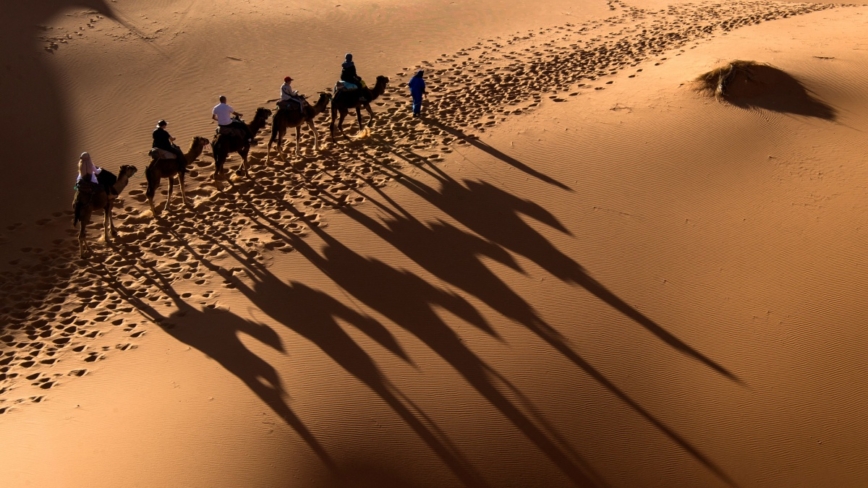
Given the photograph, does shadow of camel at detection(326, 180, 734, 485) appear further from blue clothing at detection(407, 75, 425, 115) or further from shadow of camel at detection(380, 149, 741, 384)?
blue clothing at detection(407, 75, 425, 115)

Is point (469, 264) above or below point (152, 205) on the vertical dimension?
below

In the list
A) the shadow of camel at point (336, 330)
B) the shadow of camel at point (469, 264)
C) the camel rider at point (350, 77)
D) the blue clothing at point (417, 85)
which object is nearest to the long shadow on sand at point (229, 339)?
the shadow of camel at point (336, 330)

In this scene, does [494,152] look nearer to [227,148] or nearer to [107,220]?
[227,148]

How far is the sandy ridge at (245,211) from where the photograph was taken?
9.44m

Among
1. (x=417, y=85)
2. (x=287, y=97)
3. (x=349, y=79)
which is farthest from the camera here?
(x=417, y=85)

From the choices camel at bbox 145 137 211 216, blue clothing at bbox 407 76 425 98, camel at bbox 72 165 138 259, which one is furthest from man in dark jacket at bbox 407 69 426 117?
camel at bbox 72 165 138 259

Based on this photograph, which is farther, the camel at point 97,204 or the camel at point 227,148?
the camel at point 227,148

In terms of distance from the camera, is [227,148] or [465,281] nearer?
[465,281]

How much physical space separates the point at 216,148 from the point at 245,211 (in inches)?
60.7

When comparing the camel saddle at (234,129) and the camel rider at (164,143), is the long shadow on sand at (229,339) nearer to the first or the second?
the camel rider at (164,143)

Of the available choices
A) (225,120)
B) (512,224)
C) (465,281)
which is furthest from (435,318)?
(225,120)

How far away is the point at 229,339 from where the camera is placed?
29.8 feet

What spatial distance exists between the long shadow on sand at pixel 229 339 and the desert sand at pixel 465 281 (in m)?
0.04

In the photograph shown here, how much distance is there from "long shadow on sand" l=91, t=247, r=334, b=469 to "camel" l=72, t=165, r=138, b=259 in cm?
121
